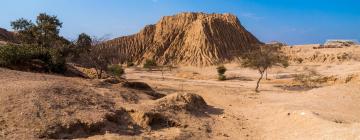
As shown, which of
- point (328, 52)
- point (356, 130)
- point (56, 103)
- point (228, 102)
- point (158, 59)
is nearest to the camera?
point (356, 130)

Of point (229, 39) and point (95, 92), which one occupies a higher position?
point (229, 39)

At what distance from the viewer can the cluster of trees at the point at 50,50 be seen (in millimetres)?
18359

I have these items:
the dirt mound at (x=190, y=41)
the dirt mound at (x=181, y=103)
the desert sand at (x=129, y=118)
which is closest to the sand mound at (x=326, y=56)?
the dirt mound at (x=190, y=41)

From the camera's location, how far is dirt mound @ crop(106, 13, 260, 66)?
6162cm

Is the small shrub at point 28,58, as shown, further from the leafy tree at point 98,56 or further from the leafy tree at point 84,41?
the leafy tree at point 84,41

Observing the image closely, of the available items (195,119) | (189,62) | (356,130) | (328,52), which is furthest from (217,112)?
(328,52)

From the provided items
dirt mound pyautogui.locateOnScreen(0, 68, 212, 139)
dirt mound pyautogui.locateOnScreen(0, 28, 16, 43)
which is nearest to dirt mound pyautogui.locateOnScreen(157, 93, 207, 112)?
dirt mound pyautogui.locateOnScreen(0, 68, 212, 139)

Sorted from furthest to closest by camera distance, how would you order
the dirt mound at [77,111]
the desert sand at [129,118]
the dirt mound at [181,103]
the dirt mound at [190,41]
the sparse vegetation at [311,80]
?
the dirt mound at [190,41] < the sparse vegetation at [311,80] < the dirt mound at [181,103] < the desert sand at [129,118] < the dirt mound at [77,111]

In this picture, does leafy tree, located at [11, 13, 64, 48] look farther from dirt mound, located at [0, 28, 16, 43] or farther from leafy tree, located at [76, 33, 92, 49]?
dirt mound, located at [0, 28, 16, 43]

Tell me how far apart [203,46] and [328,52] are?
17405mm

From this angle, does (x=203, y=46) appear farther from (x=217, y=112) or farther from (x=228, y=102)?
(x=217, y=112)

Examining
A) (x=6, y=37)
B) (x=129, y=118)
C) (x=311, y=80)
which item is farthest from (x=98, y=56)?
(x=6, y=37)

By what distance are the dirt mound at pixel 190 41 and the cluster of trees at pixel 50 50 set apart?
26.5 metres

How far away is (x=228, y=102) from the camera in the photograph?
1903 cm
